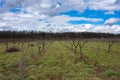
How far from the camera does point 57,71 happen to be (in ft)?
86.5

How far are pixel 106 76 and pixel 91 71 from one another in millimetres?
2912

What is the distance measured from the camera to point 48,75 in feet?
80.0

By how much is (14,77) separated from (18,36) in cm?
17349

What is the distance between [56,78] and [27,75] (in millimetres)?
3613

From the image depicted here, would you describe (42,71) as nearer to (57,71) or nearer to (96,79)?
(57,71)

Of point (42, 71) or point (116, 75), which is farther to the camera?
point (42, 71)

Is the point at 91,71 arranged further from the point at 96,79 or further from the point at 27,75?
the point at 27,75

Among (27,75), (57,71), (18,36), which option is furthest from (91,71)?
(18,36)

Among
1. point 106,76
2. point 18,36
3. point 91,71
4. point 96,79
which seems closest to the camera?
point 96,79

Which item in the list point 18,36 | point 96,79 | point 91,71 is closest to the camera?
point 96,79

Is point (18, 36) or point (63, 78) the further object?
point (18, 36)

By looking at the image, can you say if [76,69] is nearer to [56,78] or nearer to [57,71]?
[57,71]

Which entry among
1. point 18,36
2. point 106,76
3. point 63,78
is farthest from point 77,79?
point 18,36

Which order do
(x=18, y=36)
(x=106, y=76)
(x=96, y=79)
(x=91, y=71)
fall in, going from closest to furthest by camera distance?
(x=96, y=79) → (x=106, y=76) → (x=91, y=71) → (x=18, y=36)
